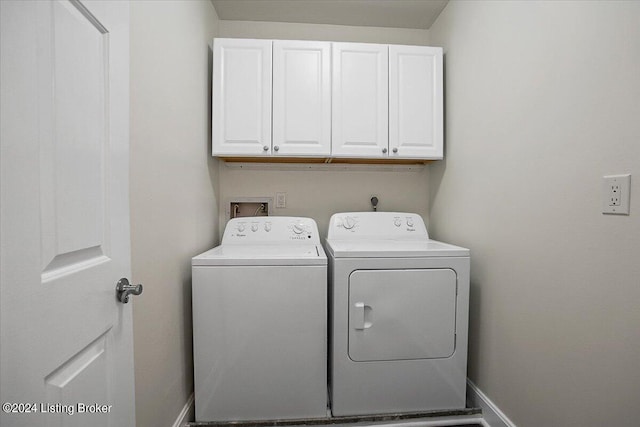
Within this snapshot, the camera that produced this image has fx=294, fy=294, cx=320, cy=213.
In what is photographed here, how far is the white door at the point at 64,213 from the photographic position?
491 mm

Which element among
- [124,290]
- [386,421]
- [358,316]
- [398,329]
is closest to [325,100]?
[358,316]

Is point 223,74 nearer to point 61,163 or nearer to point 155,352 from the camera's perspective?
point 61,163

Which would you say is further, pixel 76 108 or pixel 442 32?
pixel 442 32

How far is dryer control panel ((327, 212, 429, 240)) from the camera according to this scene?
6.52ft

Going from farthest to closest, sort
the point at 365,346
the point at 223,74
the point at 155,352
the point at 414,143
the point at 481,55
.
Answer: the point at 414,143, the point at 223,74, the point at 481,55, the point at 365,346, the point at 155,352

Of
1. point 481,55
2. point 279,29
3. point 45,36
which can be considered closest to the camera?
point 45,36

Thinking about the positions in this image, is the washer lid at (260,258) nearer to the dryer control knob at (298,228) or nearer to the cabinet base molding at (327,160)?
the dryer control knob at (298,228)

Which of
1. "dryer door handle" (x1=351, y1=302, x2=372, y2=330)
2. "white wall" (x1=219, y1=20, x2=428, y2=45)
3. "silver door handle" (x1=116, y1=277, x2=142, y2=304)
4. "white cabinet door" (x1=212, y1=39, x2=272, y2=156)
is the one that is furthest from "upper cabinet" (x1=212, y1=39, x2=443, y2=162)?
"silver door handle" (x1=116, y1=277, x2=142, y2=304)

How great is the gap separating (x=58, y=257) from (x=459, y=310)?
1.61 m

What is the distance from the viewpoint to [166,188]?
4.14 ft

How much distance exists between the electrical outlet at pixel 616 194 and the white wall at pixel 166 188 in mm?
1561

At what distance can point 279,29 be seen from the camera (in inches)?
84.0

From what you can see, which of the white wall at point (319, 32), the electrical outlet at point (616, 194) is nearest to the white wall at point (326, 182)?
the white wall at point (319, 32)

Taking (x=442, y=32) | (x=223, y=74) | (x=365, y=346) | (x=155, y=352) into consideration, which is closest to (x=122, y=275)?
(x=155, y=352)
